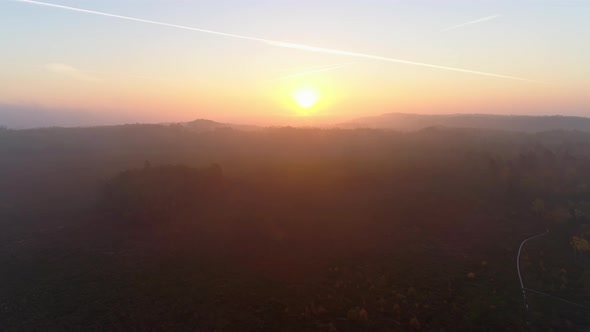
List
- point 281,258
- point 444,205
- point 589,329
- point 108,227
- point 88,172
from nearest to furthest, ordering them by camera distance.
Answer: point 589,329 → point 281,258 → point 108,227 → point 444,205 → point 88,172

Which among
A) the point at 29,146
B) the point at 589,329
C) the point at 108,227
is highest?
the point at 29,146

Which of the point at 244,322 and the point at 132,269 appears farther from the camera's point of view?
the point at 132,269

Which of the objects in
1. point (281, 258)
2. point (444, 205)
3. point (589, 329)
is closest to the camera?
point (589, 329)

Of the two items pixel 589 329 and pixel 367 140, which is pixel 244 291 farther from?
pixel 367 140

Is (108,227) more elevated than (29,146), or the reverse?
(29,146)

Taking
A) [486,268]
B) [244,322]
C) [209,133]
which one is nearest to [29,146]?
[209,133]

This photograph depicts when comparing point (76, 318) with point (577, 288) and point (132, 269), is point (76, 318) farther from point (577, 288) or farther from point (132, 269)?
point (577, 288)

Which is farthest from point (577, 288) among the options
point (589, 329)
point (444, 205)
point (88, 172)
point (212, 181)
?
point (88, 172)
